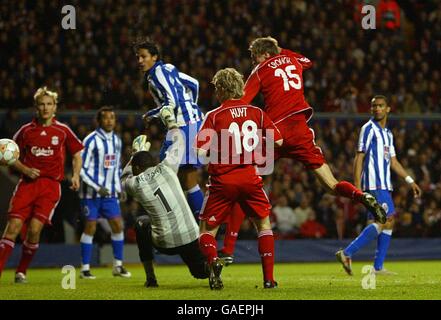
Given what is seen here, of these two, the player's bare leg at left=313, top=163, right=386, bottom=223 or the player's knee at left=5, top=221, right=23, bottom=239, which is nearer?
the player's bare leg at left=313, top=163, right=386, bottom=223

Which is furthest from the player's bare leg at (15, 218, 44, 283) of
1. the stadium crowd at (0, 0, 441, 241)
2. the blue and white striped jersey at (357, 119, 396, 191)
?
the stadium crowd at (0, 0, 441, 241)

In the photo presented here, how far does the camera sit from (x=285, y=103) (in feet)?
29.5

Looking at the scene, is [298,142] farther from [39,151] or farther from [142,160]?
[39,151]

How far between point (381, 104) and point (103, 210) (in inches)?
161

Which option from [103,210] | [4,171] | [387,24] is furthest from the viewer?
[387,24]

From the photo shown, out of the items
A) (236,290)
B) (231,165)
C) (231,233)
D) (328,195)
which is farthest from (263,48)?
(328,195)

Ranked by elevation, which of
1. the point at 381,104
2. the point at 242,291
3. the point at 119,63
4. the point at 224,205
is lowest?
the point at 242,291

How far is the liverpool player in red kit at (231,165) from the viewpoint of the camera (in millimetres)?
7777

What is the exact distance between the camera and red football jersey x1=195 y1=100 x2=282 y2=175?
25.5 ft

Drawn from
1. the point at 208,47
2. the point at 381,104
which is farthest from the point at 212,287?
the point at 208,47

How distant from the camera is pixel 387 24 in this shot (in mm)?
21422

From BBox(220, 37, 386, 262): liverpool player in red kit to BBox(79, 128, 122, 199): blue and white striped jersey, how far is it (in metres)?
3.82

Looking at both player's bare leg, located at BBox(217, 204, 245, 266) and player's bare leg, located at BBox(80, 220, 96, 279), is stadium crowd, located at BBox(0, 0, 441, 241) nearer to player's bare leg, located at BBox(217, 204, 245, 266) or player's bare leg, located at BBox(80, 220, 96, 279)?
player's bare leg, located at BBox(80, 220, 96, 279)

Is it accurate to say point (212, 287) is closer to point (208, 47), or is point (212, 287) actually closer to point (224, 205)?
point (224, 205)
